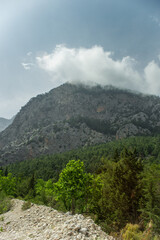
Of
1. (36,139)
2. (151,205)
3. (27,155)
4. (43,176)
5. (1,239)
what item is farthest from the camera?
(36,139)

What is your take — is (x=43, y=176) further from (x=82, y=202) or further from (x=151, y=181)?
(x=151, y=181)

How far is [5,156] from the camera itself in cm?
16250

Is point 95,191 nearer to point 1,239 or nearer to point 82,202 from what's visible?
point 82,202

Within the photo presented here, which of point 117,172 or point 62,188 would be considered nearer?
point 117,172

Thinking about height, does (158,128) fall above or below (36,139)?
above

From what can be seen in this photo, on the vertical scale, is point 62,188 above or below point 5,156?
above

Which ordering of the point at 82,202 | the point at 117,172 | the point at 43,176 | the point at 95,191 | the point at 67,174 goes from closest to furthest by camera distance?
the point at 117,172, the point at 67,174, the point at 95,191, the point at 82,202, the point at 43,176

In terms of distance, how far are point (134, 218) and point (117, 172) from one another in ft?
17.7

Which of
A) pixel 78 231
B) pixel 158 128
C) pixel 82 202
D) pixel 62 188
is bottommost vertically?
pixel 82 202

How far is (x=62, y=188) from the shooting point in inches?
920

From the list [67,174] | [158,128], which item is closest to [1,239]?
[67,174]

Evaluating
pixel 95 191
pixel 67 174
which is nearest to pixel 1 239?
pixel 67 174

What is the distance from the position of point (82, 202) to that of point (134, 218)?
1130cm

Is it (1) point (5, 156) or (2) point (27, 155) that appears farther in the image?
(2) point (27, 155)
